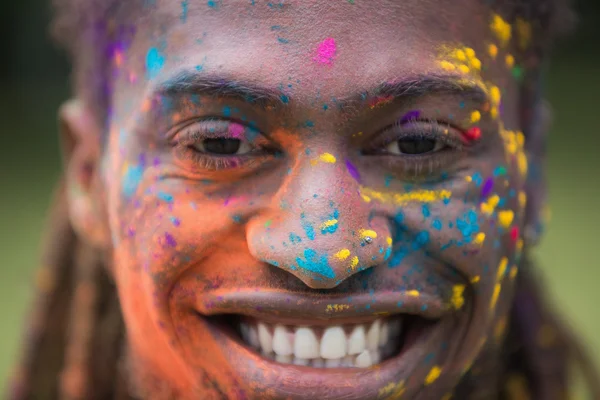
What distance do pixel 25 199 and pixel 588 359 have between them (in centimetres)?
420

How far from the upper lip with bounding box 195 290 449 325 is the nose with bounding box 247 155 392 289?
5 centimetres

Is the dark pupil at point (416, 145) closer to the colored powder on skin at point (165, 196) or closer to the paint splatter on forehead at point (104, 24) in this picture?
the paint splatter on forehead at point (104, 24)

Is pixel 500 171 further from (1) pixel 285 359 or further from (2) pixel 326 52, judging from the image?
(1) pixel 285 359

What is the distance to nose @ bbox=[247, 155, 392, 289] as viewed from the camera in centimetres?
142

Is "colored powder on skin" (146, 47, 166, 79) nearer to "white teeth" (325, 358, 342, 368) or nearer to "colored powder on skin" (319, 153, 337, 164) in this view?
"colored powder on skin" (319, 153, 337, 164)

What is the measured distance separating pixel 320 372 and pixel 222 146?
493mm

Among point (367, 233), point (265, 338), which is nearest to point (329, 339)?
point (265, 338)

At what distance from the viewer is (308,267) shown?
142cm

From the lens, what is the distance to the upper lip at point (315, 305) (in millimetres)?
1475

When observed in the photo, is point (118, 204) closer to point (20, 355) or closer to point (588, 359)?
point (20, 355)

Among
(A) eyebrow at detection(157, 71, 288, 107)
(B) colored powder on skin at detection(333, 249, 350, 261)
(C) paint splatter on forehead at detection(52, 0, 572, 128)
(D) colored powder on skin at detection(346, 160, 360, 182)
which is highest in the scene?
(C) paint splatter on forehead at detection(52, 0, 572, 128)

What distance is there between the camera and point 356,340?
61.3 inches

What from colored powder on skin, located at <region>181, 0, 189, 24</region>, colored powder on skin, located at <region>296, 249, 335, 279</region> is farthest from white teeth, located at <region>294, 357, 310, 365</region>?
colored powder on skin, located at <region>181, 0, 189, 24</region>

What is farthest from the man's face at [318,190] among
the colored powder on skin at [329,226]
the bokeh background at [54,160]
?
the bokeh background at [54,160]
